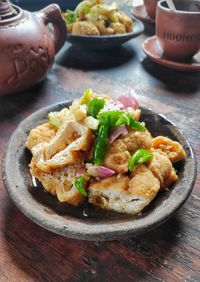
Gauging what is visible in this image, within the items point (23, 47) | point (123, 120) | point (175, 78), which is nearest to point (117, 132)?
point (123, 120)

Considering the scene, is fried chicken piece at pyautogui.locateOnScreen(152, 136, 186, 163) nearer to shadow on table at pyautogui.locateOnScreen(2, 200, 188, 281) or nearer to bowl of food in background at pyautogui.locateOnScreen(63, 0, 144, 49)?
shadow on table at pyautogui.locateOnScreen(2, 200, 188, 281)

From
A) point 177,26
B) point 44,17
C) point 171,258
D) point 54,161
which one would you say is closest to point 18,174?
point 54,161

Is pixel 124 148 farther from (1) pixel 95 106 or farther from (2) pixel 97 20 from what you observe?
(2) pixel 97 20

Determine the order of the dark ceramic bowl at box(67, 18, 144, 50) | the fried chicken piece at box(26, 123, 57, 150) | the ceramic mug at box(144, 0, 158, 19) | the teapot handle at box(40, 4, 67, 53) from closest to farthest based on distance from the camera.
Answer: the fried chicken piece at box(26, 123, 57, 150) → the teapot handle at box(40, 4, 67, 53) → the dark ceramic bowl at box(67, 18, 144, 50) → the ceramic mug at box(144, 0, 158, 19)

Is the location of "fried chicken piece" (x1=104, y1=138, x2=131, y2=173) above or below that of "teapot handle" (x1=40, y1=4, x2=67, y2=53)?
below

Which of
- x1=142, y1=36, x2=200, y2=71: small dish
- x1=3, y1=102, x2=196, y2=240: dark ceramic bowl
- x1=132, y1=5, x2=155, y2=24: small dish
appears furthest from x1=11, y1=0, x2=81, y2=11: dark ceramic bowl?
x1=3, y1=102, x2=196, y2=240: dark ceramic bowl

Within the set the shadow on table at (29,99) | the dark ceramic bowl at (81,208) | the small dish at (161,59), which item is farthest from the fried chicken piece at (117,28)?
the dark ceramic bowl at (81,208)
